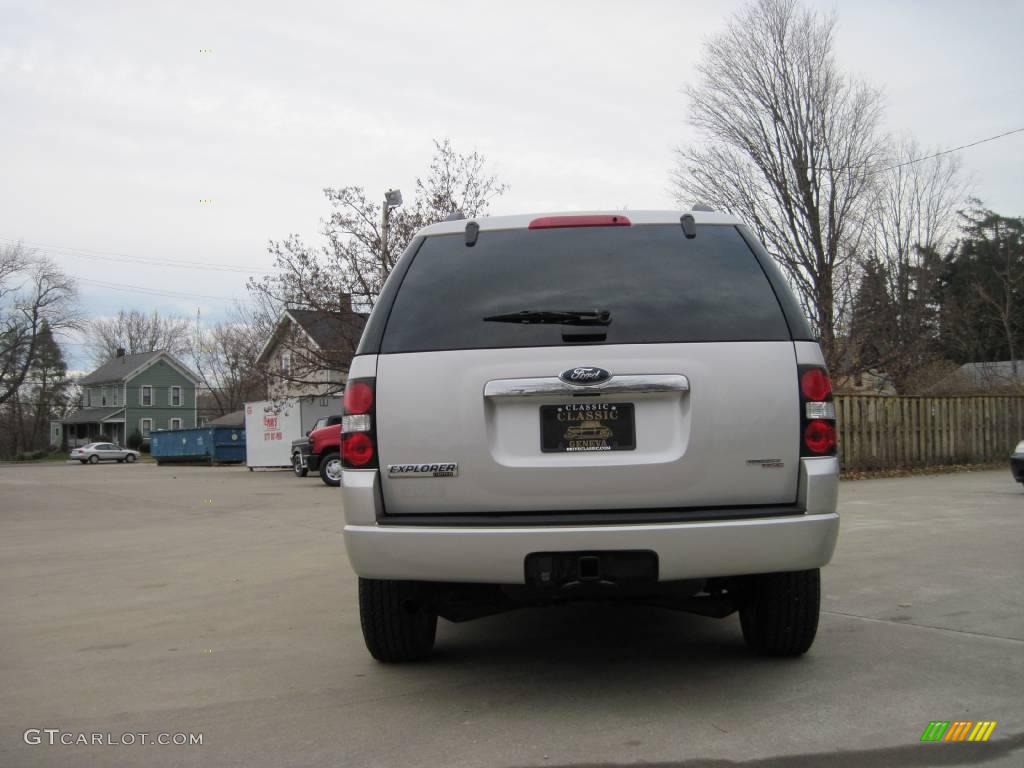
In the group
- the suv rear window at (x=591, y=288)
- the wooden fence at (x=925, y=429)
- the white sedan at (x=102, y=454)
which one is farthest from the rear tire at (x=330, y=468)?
the white sedan at (x=102, y=454)

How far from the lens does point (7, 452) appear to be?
73875 millimetres

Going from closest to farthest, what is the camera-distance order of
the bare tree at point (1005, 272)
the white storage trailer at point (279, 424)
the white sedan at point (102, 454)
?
the white storage trailer at point (279, 424), the bare tree at point (1005, 272), the white sedan at point (102, 454)

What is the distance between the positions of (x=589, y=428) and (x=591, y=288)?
0.59 m

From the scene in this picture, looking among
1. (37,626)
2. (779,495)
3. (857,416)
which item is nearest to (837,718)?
(779,495)

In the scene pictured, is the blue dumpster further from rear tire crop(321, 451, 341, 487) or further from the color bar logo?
the color bar logo

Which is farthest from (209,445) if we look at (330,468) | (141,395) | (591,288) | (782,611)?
(591,288)

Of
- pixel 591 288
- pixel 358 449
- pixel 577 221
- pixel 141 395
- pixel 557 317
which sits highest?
pixel 141 395

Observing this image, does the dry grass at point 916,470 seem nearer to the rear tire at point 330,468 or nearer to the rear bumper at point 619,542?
the rear tire at point 330,468

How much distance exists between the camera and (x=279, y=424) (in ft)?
113

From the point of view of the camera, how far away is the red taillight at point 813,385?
12.4 feet

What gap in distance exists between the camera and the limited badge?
3.71 metres

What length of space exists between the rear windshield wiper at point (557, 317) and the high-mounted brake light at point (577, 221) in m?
0.50

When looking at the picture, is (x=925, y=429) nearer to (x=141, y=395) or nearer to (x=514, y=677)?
(x=514, y=677)

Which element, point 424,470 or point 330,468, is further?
point 330,468
